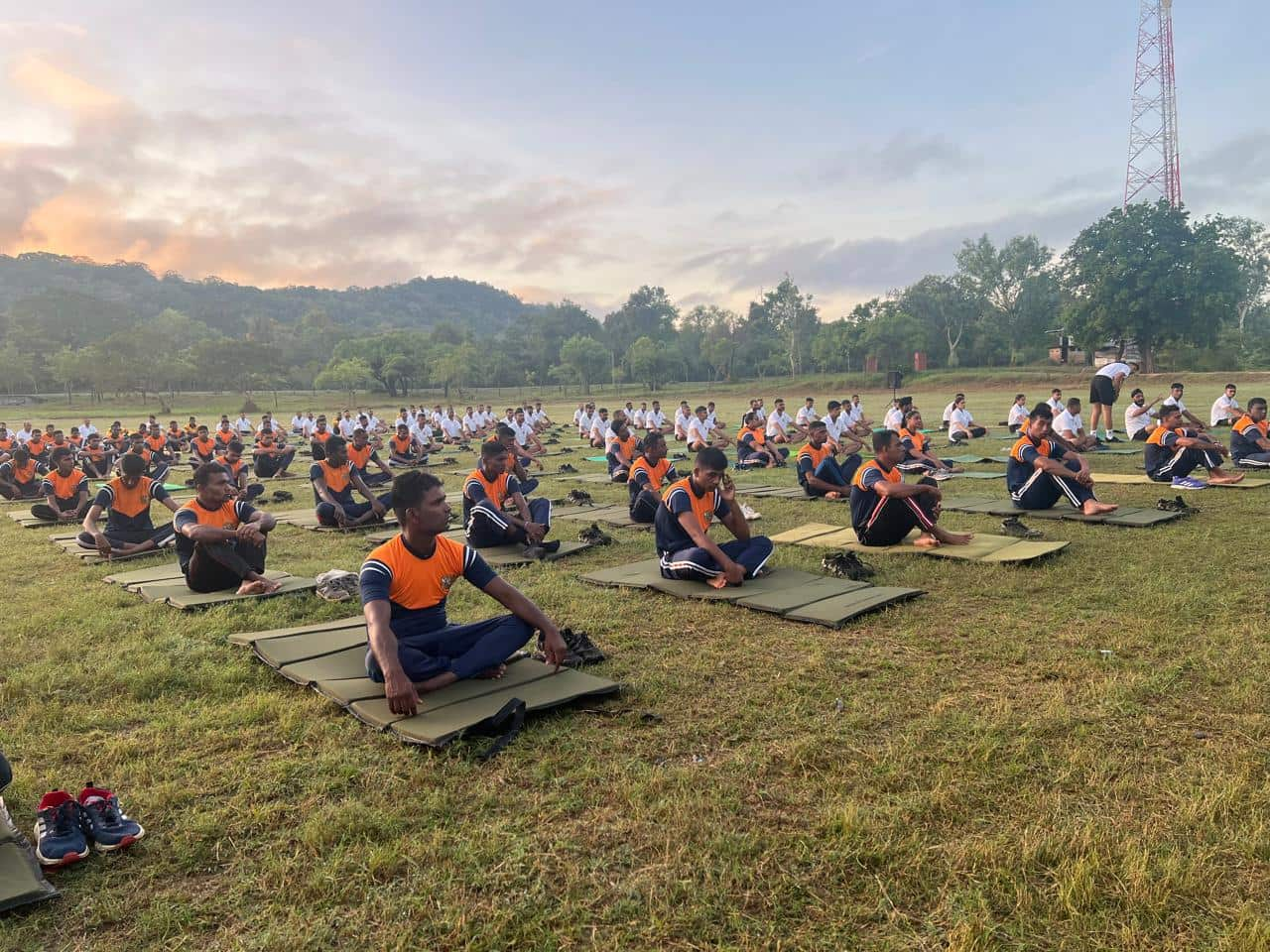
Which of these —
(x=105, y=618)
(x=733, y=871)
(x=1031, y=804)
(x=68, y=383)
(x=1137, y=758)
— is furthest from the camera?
(x=68, y=383)

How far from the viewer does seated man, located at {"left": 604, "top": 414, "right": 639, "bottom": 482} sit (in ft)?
48.5

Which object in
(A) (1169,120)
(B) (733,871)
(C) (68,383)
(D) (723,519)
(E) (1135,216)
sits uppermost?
(A) (1169,120)

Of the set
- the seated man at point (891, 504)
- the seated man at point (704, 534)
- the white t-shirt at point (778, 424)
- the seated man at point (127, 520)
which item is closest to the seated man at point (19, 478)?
the seated man at point (127, 520)

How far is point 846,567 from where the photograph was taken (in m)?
7.55

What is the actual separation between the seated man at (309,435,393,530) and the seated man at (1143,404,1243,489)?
38.3 feet

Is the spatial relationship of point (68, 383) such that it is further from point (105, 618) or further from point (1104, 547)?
point (1104, 547)

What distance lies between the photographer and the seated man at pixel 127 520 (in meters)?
9.24

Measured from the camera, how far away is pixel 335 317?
16425 cm

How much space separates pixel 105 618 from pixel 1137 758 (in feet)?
24.0

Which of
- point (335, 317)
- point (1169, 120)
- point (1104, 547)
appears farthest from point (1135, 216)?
point (335, 317)

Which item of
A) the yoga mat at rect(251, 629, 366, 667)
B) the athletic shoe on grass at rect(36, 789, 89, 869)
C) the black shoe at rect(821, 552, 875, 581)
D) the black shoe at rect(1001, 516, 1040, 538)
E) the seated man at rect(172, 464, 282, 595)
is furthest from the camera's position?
the black shoe at rect(1001, 516, 1040, 538)

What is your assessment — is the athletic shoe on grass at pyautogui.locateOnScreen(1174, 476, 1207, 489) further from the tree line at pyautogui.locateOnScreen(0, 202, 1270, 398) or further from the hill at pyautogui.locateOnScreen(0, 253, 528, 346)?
the hill at pyautogui.locateOnScreen(0, 253, 528, 346)

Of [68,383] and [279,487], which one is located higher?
[68,383]

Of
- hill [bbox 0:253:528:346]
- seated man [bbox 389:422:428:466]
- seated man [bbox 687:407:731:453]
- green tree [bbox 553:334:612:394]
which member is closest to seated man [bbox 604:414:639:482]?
seated man [bbox 687:407:731:453]
